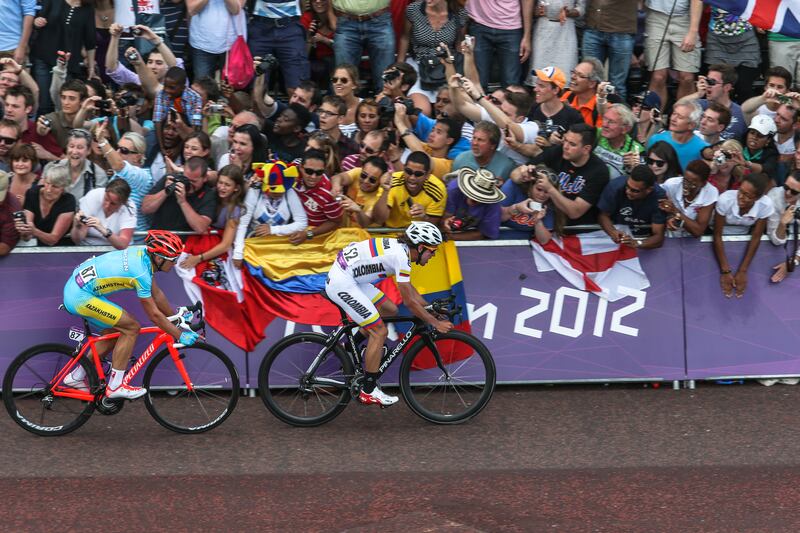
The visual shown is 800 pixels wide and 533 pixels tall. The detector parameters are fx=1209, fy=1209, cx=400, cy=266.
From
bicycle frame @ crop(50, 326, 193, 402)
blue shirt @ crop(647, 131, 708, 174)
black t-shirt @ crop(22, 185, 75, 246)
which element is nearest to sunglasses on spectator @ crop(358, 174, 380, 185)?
bicycle frame @ crop(50, 326, 193, 402)

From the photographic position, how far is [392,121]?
1148 cm

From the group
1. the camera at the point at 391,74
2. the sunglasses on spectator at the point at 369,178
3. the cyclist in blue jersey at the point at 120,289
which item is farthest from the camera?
the camera at the point at 391,74

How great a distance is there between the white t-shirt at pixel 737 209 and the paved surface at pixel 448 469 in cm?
152

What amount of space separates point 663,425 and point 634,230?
1.73 m

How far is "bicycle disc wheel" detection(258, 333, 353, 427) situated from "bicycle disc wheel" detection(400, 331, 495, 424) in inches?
20.9

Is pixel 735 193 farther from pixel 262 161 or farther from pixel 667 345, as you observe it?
pixel 262 161

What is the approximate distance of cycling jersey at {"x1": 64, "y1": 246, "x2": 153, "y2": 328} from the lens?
9312 millimetres

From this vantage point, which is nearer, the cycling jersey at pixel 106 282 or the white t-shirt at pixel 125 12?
the cycling jersey at pixel 106 282

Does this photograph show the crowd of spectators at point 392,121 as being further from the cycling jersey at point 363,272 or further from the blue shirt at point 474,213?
the cycling jersey at point 363,272

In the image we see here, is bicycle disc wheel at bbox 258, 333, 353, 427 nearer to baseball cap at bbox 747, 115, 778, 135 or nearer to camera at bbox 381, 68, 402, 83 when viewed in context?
camera at bbox 381, 68, 402, 83

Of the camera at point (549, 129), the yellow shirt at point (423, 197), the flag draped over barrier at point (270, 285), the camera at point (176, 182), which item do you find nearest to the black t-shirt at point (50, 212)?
the camera at point (176, 182)

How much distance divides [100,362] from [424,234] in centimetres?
276

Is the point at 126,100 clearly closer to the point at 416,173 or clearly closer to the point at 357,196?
the point at 357,196

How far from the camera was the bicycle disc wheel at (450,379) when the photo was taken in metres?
9.77
